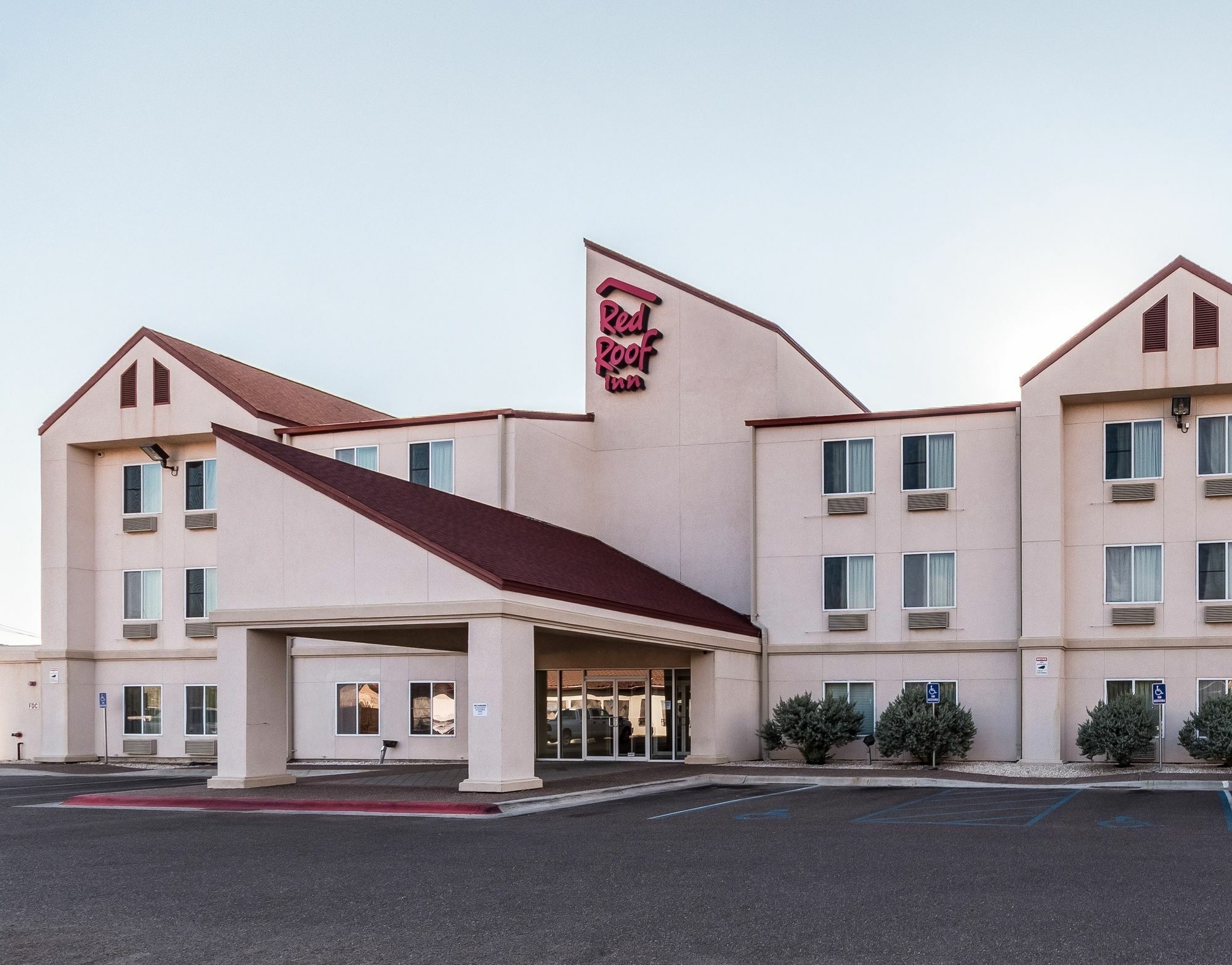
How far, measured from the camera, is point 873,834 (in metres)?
16.3

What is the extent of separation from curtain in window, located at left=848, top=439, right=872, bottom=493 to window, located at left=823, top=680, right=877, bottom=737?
4.78 meters

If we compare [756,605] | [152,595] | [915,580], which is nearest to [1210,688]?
[915,580]

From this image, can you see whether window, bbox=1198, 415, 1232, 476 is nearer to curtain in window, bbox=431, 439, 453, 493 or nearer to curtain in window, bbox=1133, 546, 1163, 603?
curtain in window, bbox=1133, 546, 1163, 603

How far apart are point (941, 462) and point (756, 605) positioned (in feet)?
19.1

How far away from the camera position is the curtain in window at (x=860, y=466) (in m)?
32.7

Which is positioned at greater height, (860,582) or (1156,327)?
(1156,327)

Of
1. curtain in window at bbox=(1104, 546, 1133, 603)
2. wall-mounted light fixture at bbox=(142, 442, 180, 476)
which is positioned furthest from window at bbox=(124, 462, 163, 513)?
curtain in window at bbox=(1104, 546, 1133, 603)

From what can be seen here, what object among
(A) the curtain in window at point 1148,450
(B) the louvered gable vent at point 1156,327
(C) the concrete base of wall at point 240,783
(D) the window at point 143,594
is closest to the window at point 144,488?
(D) the window at point 143,594

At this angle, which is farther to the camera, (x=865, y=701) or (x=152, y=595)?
(x=152, y=595)

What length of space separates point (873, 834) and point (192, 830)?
901 cm

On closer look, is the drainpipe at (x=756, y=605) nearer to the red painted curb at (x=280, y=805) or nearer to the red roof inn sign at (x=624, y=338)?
the red roof inn sign at (x=624, y=338)

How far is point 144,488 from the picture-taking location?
39.0m

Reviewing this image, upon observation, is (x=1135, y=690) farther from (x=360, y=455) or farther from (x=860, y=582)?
(x=360, y=455)

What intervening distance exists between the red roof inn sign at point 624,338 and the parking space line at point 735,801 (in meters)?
13.9
